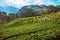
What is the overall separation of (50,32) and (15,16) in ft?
3.06

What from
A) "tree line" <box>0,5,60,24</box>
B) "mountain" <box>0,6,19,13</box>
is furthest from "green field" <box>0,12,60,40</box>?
"mountain" <box>0,6,19,13</box>

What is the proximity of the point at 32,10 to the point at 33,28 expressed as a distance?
49 cm

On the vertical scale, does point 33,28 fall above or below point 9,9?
below

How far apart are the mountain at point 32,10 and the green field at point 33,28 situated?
0.40 feet

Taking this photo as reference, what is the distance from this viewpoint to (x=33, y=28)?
4.32 meters

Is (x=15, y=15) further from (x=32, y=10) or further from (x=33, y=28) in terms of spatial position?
(x=33, y=28)

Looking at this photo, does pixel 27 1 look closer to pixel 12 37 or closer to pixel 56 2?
pixel 56 2

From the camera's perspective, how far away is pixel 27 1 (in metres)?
4.70

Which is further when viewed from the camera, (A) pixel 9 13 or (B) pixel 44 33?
(A) pixel 9 13

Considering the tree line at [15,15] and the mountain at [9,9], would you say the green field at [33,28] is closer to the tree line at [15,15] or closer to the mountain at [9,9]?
the tree line at [15,15]

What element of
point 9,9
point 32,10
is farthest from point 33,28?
point 9,9

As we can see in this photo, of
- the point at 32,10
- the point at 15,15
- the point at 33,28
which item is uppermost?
the point at 32,10

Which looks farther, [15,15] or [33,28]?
[15,15]

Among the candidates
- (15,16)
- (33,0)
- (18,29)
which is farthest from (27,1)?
(18,29)
